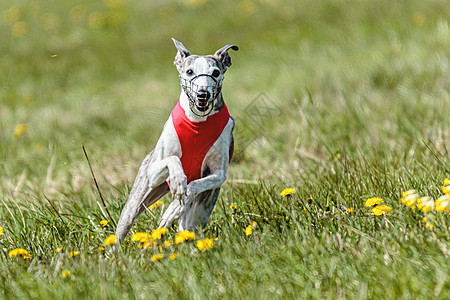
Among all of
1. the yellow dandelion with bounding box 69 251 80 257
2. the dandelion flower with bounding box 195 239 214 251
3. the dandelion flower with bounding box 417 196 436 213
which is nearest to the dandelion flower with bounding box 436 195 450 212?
the dandelion flower with bounding box 417 196 436 213

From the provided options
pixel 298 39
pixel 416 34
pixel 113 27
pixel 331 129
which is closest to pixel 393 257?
pixel 331 129

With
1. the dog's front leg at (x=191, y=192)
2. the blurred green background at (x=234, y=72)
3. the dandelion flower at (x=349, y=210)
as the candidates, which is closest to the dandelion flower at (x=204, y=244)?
the dog's front leg at (x=191, y=192)

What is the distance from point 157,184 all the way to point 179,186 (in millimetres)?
274

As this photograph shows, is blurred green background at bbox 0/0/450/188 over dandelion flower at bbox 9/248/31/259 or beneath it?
beneath

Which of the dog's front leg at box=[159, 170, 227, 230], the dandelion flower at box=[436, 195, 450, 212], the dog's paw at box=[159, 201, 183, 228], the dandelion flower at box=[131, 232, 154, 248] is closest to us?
the dandelion flower at box=[436, 195, 450, 212]

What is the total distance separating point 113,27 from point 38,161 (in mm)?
7449

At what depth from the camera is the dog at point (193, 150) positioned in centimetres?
298

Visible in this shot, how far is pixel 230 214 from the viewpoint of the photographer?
3.66m

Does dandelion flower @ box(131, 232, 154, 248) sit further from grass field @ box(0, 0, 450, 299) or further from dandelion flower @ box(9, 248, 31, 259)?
dandelion flower @ box(9, 248, 31, 259)

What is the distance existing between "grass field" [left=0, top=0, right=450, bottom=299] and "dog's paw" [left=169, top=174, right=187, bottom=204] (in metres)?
0.30

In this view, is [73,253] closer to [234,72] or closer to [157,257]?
[157,257]

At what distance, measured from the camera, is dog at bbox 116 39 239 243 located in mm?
2977

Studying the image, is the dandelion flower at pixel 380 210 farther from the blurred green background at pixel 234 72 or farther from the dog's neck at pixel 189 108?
the blurred green background at pixel 234 72

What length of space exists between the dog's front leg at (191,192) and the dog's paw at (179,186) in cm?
9
